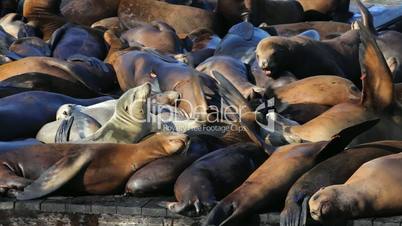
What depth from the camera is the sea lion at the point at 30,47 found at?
33.6 ft

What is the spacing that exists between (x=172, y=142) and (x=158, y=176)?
280 millimetres

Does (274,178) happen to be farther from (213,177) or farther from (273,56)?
(273,56)

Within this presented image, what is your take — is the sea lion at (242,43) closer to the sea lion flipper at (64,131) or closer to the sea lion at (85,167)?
the sea lion flipper at (64,131)

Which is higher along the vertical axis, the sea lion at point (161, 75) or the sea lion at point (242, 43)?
the sea lion at point (161, 75)

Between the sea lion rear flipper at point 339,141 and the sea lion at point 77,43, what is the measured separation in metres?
4.71

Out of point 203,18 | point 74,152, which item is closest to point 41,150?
point 74,152

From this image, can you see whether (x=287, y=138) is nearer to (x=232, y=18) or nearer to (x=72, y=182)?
(x=72, y=182)

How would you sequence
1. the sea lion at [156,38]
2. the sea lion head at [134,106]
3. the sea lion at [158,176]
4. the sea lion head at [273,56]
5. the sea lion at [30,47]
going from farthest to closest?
the sea lion at [156,38], the sea lion at [30,47], the sea lion head at [273,56], the sea lion head at [134,106], the sea lion at [158,176]

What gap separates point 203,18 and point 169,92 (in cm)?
425

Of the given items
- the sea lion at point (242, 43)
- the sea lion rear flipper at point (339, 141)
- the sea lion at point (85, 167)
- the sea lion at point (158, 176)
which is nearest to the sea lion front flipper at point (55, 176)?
the sea lion at point (85, 167)

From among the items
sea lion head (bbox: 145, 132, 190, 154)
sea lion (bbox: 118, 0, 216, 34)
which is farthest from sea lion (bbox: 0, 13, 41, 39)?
sea lion head (bbox: 145, 132, 190, 154)

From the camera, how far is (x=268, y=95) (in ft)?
26.1

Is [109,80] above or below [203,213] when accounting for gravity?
below

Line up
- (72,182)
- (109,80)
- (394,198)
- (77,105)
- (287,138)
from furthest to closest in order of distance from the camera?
(109,80), (77,105), (287,138), (72,182), (394,198)
